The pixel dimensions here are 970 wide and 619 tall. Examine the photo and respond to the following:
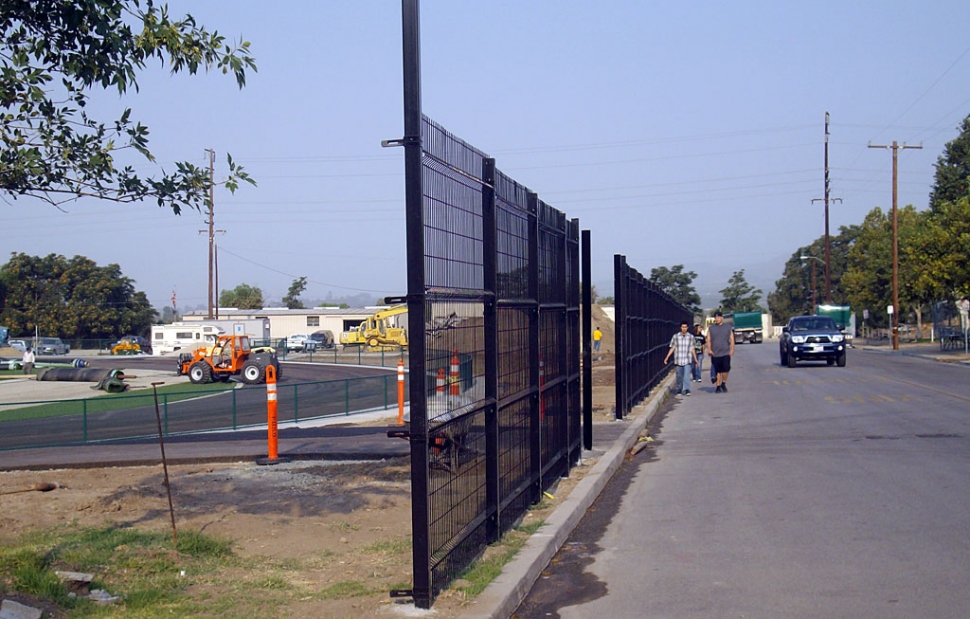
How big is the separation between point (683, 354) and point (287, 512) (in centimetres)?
1518

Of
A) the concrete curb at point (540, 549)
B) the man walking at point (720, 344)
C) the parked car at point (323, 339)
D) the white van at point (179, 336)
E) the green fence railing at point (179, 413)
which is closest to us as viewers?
the concrete curb at point (540, 549)

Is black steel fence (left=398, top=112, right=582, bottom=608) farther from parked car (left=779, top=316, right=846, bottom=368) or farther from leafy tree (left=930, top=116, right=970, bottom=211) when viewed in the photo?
leafy tree (left=930, top=116, right=970, bottom=211)

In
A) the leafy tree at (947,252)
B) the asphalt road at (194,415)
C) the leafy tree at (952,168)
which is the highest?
the leafy tree at (952,168)

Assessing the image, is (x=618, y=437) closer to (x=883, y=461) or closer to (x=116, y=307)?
(x=883, y=461)

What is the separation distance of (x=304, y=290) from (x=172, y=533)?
136m

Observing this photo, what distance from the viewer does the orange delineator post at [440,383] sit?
18.1ft

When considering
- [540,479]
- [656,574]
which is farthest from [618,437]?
[656,574]

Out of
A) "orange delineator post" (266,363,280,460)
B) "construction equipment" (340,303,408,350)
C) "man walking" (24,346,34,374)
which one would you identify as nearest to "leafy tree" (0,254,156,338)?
"construction equipment" (340,303,408,350)

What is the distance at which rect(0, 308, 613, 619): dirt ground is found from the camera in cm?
604

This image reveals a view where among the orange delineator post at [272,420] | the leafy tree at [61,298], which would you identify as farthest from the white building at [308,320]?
the orange delineator post at [272,420]

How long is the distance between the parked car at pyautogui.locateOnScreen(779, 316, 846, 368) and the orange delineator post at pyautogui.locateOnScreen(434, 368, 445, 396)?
2784 centimetres

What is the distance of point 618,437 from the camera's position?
44.7 feet

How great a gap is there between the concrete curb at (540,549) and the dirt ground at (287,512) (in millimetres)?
154

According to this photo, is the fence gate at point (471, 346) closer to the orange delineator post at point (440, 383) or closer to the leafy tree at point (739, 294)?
the orange delineator post at point (440, 383)
